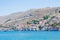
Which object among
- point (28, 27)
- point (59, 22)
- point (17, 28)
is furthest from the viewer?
point (17, 28)

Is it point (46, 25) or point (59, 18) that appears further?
point (59, 18)

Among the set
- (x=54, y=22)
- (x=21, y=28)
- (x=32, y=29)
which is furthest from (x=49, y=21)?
(x=21, y=28)

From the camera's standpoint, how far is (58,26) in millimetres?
159625

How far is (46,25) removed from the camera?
162500mm

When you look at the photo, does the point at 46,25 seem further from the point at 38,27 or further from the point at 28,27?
the point at 28,27

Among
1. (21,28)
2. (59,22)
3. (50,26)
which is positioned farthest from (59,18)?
(21,28)

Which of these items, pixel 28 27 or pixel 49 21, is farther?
pixel 28 27

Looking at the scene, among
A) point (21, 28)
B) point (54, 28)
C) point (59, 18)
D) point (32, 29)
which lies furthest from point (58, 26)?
point (21, 28)

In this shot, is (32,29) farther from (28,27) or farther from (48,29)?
(48,29)

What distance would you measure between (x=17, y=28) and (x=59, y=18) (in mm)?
42862

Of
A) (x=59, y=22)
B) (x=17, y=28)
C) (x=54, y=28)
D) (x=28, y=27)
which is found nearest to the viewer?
(x=54, y=28)

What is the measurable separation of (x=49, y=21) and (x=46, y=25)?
7.93 metres

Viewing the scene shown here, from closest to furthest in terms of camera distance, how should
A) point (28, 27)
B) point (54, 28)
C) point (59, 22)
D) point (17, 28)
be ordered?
point (54, 28)
point (59, 22)
point (28, 27)
point (17, 28)

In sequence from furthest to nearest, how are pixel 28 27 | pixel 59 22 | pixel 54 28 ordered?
pixel 28 27 → pixel 59 22 → pixel 54 28
